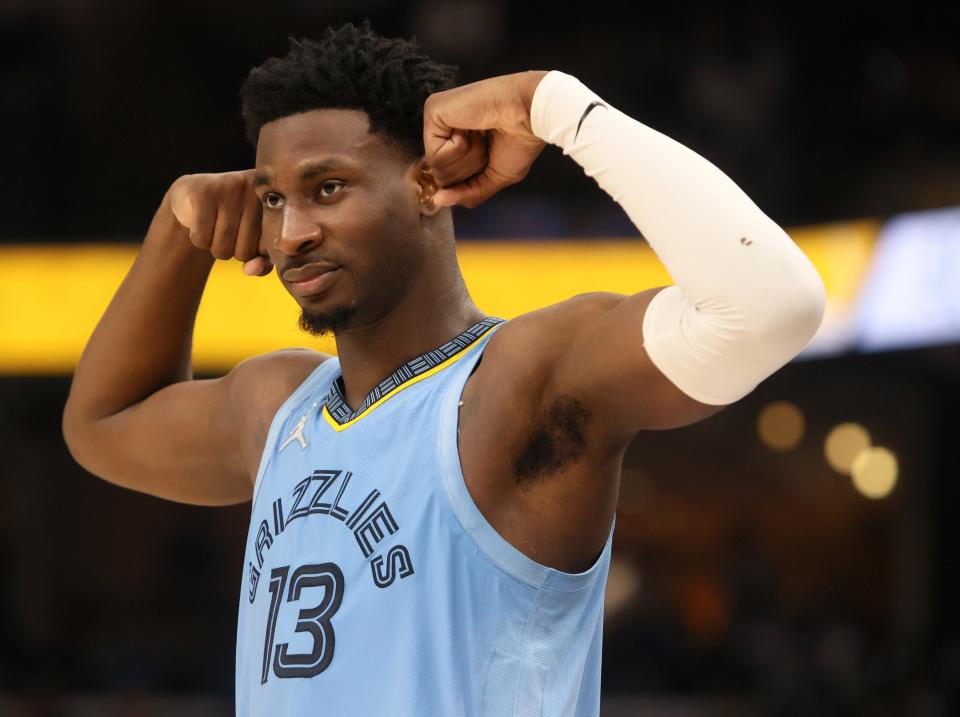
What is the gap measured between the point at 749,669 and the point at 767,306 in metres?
6.64

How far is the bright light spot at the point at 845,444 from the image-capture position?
374 inches

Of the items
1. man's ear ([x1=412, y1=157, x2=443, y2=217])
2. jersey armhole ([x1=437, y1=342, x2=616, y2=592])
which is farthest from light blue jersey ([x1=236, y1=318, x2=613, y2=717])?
man's ear ([x1=412, y1=157, x2=443, y2=217])

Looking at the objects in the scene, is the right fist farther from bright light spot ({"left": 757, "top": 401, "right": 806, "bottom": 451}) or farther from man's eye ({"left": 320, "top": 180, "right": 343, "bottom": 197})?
bright light spot ({"left": 757, "top": 401, "right": 806, "bottom": 451})

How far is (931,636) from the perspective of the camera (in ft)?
26.3

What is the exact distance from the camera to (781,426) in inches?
384

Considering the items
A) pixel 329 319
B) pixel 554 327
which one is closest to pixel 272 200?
pixel 329 319

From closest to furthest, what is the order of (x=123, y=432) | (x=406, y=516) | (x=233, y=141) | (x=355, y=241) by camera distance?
(x=406, y=516)
(x=355, y=241)
(x=123, y=432)
(x=233, y=141)

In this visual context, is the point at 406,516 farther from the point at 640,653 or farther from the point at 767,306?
the point at 640,653

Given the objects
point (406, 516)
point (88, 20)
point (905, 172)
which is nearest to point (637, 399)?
point (406, 516)

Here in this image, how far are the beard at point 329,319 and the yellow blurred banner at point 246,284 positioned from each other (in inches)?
207

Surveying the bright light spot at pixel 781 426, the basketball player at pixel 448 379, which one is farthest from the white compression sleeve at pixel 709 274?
the bright light spot at pixel 781 426

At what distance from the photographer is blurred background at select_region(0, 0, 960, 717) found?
756 centimetres

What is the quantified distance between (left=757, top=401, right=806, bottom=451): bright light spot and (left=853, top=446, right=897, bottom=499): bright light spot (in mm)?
474

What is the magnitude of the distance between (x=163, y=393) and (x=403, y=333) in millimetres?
715
